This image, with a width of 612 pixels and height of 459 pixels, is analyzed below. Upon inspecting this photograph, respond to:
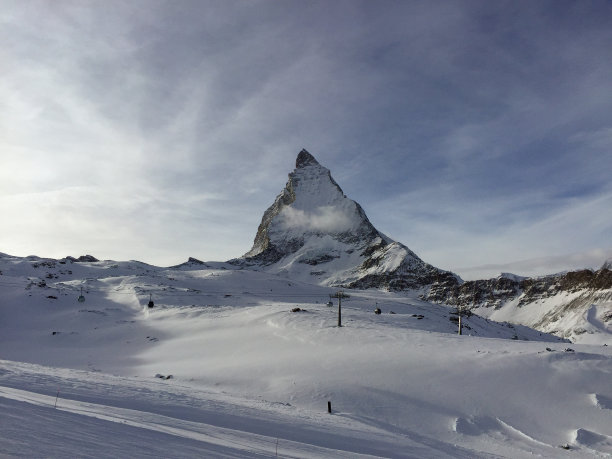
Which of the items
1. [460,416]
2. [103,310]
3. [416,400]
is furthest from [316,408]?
[103,310]

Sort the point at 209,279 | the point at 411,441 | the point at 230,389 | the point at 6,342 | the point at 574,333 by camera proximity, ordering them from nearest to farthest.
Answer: the point at 411,441 → the point at 230,389 → the point at 6,342 → the point at 209,279 → the point at 574,333

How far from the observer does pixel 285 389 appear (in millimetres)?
22531

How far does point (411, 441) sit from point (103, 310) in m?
52.3

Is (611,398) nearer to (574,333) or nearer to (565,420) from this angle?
(565,420)

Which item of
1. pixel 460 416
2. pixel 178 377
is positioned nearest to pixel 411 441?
pixel 460 416

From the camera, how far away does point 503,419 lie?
18.7 metres

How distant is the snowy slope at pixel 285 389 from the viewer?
7680 millimetres

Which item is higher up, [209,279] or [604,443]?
[209,279]

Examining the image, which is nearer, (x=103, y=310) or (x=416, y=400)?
(x=416, y=400)

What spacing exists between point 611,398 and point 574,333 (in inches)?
7659

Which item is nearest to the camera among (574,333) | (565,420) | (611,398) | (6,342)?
(565,420)

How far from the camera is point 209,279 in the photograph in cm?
10294

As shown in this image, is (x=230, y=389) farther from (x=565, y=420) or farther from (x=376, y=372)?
(x=565, y=420)

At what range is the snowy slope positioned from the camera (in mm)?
7680
